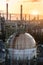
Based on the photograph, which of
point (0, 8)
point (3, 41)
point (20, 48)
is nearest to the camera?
point (20, 48)

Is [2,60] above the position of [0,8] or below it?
below

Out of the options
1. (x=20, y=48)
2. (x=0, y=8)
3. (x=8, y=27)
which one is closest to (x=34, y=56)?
(x=20, y=48)

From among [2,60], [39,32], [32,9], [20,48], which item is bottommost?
[2,60]

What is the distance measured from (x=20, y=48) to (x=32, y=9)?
617 millimetres

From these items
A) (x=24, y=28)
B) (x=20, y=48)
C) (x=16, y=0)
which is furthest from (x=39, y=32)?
(x=16, y=0)

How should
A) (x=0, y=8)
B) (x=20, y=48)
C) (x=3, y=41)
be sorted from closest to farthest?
(x=20, y=48), (x=3, y=41), (x=0, y=8)

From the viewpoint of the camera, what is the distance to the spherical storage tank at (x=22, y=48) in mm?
1897

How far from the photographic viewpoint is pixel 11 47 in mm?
1939

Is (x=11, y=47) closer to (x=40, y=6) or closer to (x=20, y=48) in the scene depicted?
(x=20, y=48)

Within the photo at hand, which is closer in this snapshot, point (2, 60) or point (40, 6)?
point (2, 60)

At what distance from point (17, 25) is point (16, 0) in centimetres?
44

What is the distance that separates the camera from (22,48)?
6.24 ft

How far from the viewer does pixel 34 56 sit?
1.95m

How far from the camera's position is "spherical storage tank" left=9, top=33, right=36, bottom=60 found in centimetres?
190
